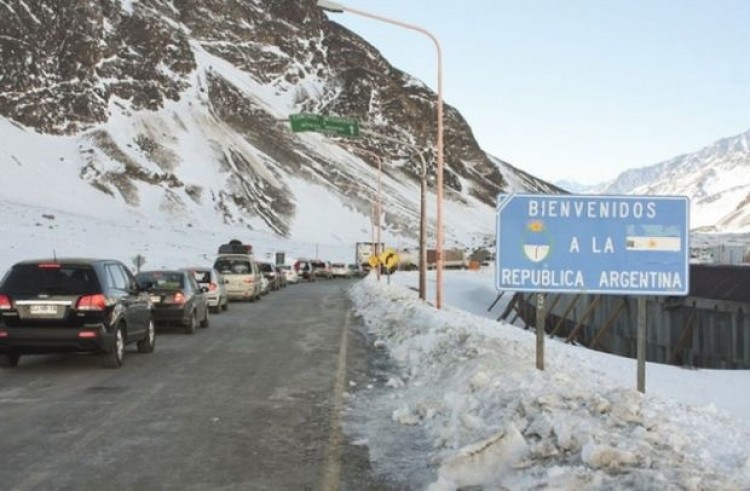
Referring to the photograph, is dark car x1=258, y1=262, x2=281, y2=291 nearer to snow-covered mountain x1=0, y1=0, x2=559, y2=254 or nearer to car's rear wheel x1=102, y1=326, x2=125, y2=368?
car's rear wheel x1=102, y1=326, x2=125, y2=368

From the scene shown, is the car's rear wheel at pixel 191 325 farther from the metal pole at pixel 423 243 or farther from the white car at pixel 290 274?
the white car at pixel 290 274

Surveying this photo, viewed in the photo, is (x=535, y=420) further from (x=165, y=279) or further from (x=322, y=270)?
(x=322, y=270)

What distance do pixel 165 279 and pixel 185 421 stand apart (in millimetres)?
10867

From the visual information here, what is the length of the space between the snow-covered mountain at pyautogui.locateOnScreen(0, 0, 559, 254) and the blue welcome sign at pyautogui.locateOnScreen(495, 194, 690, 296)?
95.6 meters

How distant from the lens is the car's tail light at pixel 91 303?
1197cm

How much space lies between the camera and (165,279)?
19.2m

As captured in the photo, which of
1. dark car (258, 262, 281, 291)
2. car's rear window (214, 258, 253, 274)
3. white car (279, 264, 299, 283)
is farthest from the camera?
white car (279, 264, 299, 283)

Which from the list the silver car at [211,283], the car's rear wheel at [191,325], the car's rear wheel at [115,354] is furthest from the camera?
the silver car at [211,283]

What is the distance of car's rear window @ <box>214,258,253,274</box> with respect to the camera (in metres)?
33.1

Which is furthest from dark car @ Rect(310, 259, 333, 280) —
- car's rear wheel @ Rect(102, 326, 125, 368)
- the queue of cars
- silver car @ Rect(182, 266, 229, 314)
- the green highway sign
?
car's rear wheel @ Rect(102, 326, 125, 368)

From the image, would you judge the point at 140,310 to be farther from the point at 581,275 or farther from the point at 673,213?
the point at 673,213

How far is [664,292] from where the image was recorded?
29.9ft

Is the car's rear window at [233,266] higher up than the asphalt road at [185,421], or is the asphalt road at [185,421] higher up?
the car's rear window at [233,266]

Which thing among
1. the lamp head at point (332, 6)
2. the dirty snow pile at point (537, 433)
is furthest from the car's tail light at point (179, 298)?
the dirty snow pile at point (537, 433)
